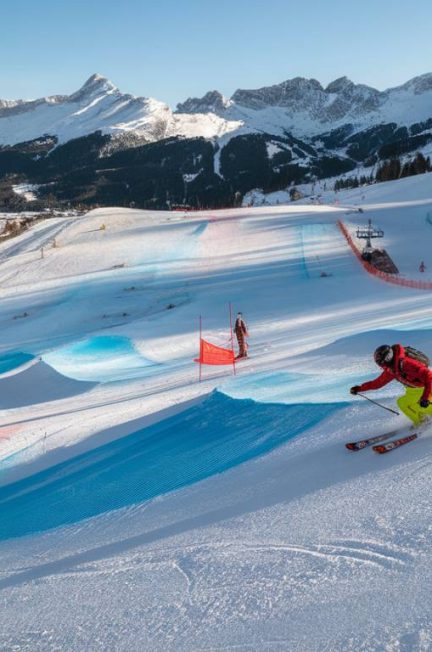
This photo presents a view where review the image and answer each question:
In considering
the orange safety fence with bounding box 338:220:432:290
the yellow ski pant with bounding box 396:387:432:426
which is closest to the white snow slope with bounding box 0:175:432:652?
the yellow ski pant with bounding box 396:387:432:426

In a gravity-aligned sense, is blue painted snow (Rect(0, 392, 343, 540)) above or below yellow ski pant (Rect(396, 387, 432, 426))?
below

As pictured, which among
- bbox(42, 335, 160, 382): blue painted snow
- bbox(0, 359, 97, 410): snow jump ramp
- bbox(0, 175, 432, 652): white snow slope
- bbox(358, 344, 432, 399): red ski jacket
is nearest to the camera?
bbox(0, 175, 432, 652): white snow slope

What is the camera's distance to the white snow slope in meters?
4.52

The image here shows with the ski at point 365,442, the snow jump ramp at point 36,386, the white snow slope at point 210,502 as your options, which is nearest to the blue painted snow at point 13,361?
the white snow slope at point 210,502

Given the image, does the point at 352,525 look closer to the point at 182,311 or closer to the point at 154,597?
the point at 154,597

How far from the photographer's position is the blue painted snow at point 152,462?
24.0 feet

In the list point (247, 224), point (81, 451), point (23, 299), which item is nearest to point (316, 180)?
point (247, 224)

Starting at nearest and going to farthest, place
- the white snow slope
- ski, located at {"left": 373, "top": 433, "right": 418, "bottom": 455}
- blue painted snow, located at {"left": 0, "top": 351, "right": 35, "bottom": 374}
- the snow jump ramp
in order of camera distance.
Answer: the white snow slope, ski, located at {"left": 373, "top": 433, "right": 418, "bottom": 455}, the snow jump ramp, blue painted snow, located at {"left": 0, "top": 351, "right": 35, "bottom": 374}

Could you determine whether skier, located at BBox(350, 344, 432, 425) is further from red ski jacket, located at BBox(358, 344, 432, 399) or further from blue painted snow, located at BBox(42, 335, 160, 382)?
blue painted snow, located at BBox(42, 335, 160, 382)

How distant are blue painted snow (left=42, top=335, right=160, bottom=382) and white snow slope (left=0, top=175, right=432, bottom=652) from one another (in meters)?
0.08

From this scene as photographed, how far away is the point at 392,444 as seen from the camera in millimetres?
6930

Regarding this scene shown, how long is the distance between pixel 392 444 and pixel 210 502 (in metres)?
2.28

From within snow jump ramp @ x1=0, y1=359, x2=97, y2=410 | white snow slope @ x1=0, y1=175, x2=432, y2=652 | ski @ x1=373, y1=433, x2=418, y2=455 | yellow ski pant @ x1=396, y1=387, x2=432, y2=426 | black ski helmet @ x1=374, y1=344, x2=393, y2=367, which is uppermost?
black ski helmet @ x1=374, y1=344, x2=393, y2=367

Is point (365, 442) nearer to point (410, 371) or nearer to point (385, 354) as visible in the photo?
point (410, 371)
